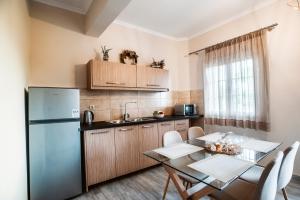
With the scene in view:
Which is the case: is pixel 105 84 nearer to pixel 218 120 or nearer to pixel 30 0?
pixel 30 0

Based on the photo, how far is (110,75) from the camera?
268 cm

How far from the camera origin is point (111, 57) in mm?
3043

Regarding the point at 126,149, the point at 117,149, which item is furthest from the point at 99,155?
the point at 126,149

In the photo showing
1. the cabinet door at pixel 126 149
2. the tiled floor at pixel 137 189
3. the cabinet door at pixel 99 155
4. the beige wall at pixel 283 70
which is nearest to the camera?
the tiled floor at pixel 137 189

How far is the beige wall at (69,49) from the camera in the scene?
2.38 m

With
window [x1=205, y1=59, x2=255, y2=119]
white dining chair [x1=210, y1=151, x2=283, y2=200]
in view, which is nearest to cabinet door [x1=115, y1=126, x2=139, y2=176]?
white dining chair [x1=210, y1=151, x2=283, y2=200]

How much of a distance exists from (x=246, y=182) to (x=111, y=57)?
9.08 ft

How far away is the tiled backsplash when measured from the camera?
2.81 m

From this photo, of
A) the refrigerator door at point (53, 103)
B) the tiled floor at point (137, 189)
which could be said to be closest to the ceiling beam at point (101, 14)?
the refrigerator door at point (53, 103)

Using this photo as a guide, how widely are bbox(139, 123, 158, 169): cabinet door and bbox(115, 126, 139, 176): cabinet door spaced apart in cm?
9

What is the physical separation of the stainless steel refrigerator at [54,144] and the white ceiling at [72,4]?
4.94 feet

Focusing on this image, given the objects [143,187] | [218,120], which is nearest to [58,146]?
[143,187]

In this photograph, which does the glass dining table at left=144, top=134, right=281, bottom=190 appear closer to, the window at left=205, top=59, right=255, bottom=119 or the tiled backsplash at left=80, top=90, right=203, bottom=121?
the window at left=205, top=59, right=255, bottom=119

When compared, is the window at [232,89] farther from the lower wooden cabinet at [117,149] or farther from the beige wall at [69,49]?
the beige wall at [69,49]
